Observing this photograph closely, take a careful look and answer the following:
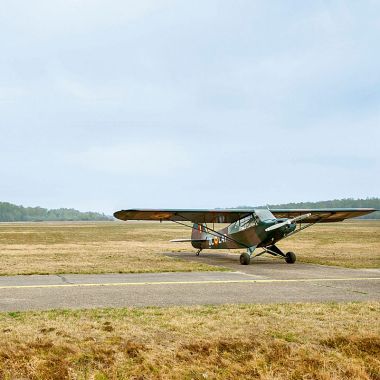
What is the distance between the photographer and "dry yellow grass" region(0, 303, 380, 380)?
4.75 metres

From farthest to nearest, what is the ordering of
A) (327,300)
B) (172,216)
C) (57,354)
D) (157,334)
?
1. (172,216)
2. (327,300)
3. (157,334)
4. (57,354)

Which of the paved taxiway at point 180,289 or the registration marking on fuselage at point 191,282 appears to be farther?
the registration marking on fuselage at point 191,282

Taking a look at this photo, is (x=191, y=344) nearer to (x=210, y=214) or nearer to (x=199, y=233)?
(x=210, y=214)

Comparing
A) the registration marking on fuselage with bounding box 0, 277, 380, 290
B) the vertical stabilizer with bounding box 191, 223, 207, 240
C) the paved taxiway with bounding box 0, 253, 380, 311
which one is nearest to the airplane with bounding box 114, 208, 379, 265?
the vertical stabilizer with bounding box 191, 223, 207, 240

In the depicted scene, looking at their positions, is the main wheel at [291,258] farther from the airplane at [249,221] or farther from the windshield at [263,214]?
the windshield at [263,214]

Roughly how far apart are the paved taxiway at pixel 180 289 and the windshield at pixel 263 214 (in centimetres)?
536

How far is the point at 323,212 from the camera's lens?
2138 centimetres

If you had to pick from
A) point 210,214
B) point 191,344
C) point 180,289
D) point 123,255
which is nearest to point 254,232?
point 210,214

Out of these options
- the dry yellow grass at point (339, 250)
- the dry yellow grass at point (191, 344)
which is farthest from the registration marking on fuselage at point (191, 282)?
the dry yellow grass at point (339, 250)

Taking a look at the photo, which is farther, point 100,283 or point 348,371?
point 100,283

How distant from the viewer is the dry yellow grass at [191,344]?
475 cm

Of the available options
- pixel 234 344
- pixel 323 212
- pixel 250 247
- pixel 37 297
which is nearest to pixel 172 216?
pixel 250 247

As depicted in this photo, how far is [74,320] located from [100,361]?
2015 millimetres

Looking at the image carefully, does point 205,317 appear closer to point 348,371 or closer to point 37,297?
point 348,371
